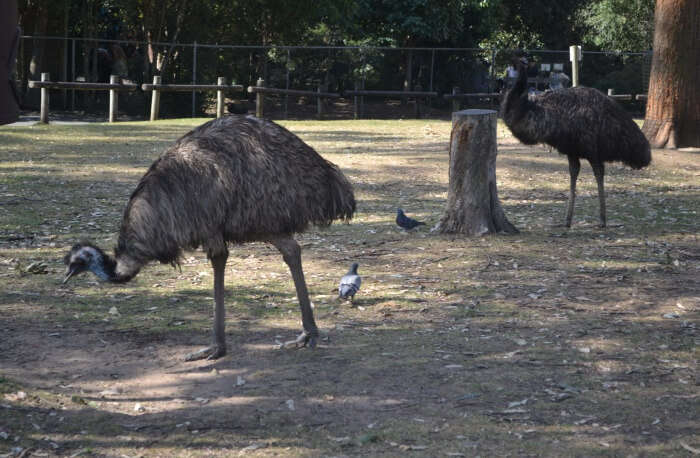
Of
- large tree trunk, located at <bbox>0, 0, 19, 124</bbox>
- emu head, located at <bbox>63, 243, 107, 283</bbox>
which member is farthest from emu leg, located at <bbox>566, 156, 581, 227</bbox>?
large tree trunk, located at <bbox>0, 0, 19, 124</bbox>

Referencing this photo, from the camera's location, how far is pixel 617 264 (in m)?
8.95

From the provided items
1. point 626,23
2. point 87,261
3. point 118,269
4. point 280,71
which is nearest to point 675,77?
point 118,269

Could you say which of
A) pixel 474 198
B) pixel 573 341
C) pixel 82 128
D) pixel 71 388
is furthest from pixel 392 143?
pixel 71 388

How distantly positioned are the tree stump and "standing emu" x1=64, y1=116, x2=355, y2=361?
3.87 m

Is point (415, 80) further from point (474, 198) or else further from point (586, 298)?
point (586, 298)

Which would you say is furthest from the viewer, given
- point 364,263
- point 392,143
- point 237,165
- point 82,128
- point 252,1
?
point 252,1

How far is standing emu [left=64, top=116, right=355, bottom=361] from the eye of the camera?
576cm

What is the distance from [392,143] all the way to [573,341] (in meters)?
11.7

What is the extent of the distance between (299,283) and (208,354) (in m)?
0.82

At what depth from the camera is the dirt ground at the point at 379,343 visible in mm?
Answer: 5164

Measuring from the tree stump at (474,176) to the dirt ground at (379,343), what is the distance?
30 centimetres

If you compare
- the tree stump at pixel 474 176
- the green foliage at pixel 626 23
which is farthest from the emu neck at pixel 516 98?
the green foliage at pixel 626 23

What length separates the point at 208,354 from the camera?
21.0 ft

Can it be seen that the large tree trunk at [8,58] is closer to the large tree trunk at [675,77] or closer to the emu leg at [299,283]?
the emu leg at [299,283]
